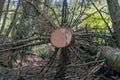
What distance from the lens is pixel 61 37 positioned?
4488 mm

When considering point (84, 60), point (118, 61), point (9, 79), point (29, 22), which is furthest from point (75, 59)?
point (29, 22)

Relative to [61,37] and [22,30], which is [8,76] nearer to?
[61,37]

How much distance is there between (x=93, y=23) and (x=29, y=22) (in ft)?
6.31

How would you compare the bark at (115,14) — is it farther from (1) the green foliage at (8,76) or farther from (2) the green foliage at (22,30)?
(1) the green foliage at (8,76)

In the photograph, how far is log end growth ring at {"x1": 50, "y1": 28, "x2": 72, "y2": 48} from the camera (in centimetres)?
448

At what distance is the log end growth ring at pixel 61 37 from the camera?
4477 millimetres

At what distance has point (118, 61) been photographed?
4.79m

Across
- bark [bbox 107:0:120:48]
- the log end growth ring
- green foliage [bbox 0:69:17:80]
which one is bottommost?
green foliage [bbox 0:69:17:80]

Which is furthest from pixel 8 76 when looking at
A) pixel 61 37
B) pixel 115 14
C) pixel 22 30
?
pixel 115 14

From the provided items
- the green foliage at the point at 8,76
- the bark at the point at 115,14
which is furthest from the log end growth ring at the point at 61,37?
the bark at the point at 115,14

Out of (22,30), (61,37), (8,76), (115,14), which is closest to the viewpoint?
(61,37)

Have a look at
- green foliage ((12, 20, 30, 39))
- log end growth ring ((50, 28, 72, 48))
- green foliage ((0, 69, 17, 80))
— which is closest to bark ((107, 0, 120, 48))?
log end growth ring ((50, 28, 72, 48))

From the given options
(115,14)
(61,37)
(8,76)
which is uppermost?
(115,14)

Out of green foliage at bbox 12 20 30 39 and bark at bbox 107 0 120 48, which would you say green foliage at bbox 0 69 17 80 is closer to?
green foliage at bbox 12 20 30 39
